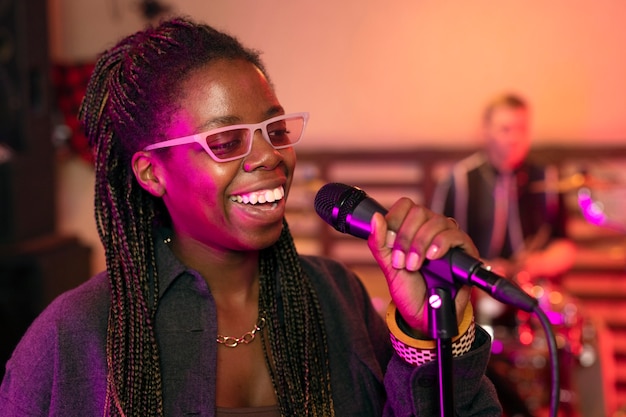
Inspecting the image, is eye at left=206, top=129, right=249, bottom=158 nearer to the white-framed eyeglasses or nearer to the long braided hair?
the white-framed eyeglasses

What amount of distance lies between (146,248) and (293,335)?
0.34 m

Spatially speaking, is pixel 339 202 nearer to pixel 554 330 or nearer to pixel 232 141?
pixel 232 141

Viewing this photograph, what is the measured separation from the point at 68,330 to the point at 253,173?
1.45ft

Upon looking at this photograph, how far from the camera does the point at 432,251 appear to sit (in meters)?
1.20

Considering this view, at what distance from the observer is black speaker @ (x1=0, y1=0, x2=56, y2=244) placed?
15.2 ft

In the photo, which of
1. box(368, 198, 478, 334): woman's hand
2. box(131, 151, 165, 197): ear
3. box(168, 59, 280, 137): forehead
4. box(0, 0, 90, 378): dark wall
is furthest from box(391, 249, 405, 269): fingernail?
box(0, 0, 90, 378): dark wall

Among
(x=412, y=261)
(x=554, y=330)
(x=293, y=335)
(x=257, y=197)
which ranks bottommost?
A: (x=554, y=330)

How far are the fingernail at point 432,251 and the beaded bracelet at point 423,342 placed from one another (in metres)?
0.22

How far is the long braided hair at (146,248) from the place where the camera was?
1509mm

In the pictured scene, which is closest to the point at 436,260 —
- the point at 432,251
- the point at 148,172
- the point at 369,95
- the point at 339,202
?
→ the point at 432,251

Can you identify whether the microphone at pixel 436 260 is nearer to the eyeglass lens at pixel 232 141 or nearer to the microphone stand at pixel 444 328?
the microphone stand at pixel 444 328

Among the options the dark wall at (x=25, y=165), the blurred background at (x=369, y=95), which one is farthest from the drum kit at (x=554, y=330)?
the dark wall at (x=25, y=165)

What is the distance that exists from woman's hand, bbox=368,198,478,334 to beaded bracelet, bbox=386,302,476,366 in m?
0.03

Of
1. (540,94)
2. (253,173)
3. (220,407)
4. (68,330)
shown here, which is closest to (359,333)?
(220,407)
